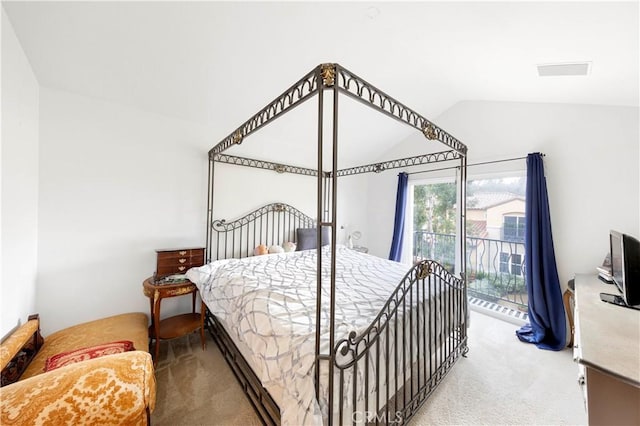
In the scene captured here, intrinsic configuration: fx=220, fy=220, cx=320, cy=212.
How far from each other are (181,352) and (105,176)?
6.30ft

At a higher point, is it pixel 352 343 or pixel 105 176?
pixel 105 176

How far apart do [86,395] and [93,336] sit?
1289 millimetres

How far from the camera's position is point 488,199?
330cm

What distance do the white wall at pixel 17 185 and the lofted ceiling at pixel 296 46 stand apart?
221mm

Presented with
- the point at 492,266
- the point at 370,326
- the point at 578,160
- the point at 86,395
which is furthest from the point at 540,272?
the point at 86,395

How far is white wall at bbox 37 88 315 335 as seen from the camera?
1.97 metres

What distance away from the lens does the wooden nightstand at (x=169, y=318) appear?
6.68ft

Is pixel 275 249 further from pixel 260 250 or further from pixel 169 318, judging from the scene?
pixel 169 318

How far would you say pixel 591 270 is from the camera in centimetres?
238

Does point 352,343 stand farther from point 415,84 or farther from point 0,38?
point 415,84

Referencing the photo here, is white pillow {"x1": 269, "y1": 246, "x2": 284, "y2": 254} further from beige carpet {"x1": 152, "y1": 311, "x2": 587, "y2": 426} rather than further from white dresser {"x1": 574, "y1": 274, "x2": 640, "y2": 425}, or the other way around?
white dresser {"x1": 574, "y1": 274, "x2": 640, "y2": 425}

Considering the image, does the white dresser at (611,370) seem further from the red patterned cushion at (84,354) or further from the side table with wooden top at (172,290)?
the side table with wooden top at (172,290)

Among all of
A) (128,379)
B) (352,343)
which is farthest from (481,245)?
(128,379)

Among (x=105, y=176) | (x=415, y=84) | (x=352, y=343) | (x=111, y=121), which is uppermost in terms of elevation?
(x=415, y=84)
